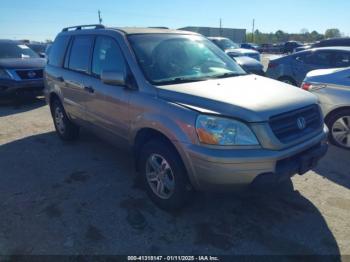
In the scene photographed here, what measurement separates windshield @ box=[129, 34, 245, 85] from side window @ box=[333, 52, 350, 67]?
4.59m

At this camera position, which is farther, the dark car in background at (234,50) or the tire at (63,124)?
the dark car in background at (234,50)

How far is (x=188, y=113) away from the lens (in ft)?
9.20

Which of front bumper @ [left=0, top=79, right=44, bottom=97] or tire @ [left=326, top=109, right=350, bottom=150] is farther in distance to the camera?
front bumper @ [left=0, top=79, right=44, bottom=97]

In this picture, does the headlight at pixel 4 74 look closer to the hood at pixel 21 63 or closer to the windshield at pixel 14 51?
the hood at pixel 21 63

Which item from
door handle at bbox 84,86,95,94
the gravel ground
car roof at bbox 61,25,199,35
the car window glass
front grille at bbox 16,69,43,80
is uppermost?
car roof at bbox 61,25,199,35

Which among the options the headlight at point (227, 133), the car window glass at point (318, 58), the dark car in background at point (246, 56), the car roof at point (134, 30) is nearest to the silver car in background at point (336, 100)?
the car roof at point (134, 30)

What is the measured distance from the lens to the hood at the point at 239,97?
271cm

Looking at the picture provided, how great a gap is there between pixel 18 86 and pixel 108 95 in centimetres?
608

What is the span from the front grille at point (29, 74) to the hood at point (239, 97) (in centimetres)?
713

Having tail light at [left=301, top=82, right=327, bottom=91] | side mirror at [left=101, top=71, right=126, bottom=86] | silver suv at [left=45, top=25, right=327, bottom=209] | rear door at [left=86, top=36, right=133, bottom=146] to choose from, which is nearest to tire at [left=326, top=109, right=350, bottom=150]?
tail light at [left=301, top=82, right=327, bottom=91]

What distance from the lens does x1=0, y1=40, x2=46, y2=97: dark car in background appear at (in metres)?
8.70

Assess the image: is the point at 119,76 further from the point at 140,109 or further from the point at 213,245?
the point at 213,245

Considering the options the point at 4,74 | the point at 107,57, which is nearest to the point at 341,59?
the point at 107,57

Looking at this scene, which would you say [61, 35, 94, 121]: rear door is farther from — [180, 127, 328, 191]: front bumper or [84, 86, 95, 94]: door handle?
[180, 127, 328, 191]: front bumper
